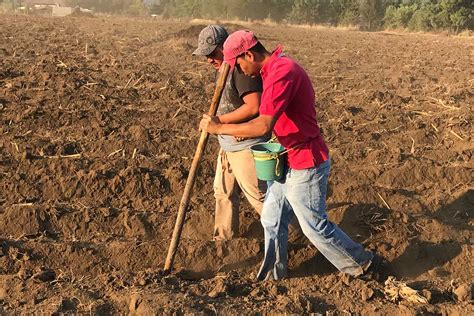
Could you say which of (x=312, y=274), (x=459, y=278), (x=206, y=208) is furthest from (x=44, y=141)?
(x=459, y=278)

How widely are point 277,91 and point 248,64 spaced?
14.4 inches

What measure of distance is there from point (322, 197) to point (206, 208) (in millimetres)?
1829

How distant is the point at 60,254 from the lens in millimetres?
4590

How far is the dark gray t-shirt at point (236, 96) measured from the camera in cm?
405

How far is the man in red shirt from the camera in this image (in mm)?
3568

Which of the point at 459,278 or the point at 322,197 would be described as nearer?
the point at 322,197

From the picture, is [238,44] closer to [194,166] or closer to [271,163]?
[271,163]

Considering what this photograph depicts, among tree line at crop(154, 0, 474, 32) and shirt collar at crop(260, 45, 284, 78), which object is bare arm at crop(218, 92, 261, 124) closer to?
shirt collar at crop(260, 45, 284, 78)

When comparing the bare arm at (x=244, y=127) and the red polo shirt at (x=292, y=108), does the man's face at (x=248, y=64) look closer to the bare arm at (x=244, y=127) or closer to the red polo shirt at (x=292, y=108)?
the red polo shirt at (x=292, y=108)

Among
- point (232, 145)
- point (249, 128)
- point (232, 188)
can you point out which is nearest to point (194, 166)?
point (232, 145)

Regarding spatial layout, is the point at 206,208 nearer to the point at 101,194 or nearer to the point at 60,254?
the point at 101,194

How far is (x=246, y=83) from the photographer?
4055 millimetres

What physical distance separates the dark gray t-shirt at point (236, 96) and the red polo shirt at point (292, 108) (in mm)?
293

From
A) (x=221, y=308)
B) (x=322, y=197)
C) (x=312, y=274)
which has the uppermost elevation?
(x=322, y=197)
